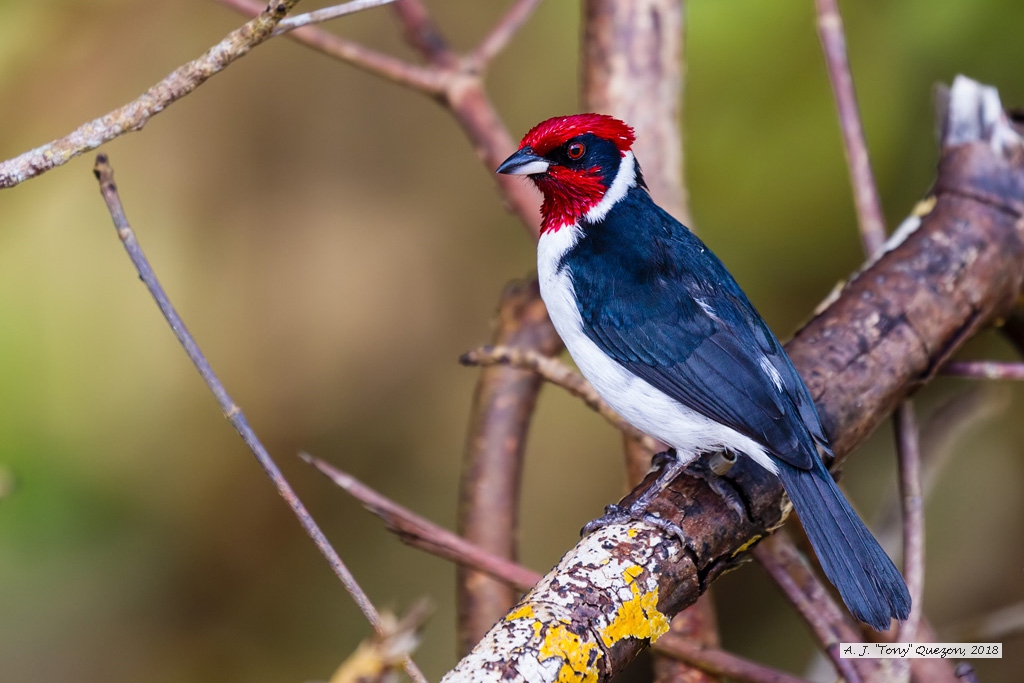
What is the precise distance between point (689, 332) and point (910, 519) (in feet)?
2.43

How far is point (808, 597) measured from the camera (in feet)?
8.35

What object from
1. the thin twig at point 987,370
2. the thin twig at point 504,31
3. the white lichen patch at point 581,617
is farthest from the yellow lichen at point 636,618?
the thin twig at point 504,31

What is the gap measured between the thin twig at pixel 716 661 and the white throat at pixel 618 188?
1097 millimetres

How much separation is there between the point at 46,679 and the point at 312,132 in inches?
98.3

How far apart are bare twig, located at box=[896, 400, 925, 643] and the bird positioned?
0.71ft

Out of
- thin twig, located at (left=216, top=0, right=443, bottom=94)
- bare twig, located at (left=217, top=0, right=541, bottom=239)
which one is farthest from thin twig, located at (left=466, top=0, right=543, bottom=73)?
thin twig, located at (left=216, top=0, right=443, bottom=94)

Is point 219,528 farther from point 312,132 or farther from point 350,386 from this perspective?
point 312,132

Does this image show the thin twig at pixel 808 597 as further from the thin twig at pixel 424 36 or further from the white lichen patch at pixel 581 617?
the thin twig at pixel 424 36

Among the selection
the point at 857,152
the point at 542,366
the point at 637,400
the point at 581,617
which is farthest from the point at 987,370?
the point at 581,617

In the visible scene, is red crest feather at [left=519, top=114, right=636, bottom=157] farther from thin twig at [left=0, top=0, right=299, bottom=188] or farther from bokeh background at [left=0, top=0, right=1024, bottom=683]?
bokeh background at [left=0, top=0, right=1024, bottom=683]

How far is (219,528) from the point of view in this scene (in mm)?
4367

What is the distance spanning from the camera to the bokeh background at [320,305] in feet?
13.3

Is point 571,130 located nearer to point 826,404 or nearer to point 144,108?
point 826,404

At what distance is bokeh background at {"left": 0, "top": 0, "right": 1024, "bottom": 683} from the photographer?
404 cm
